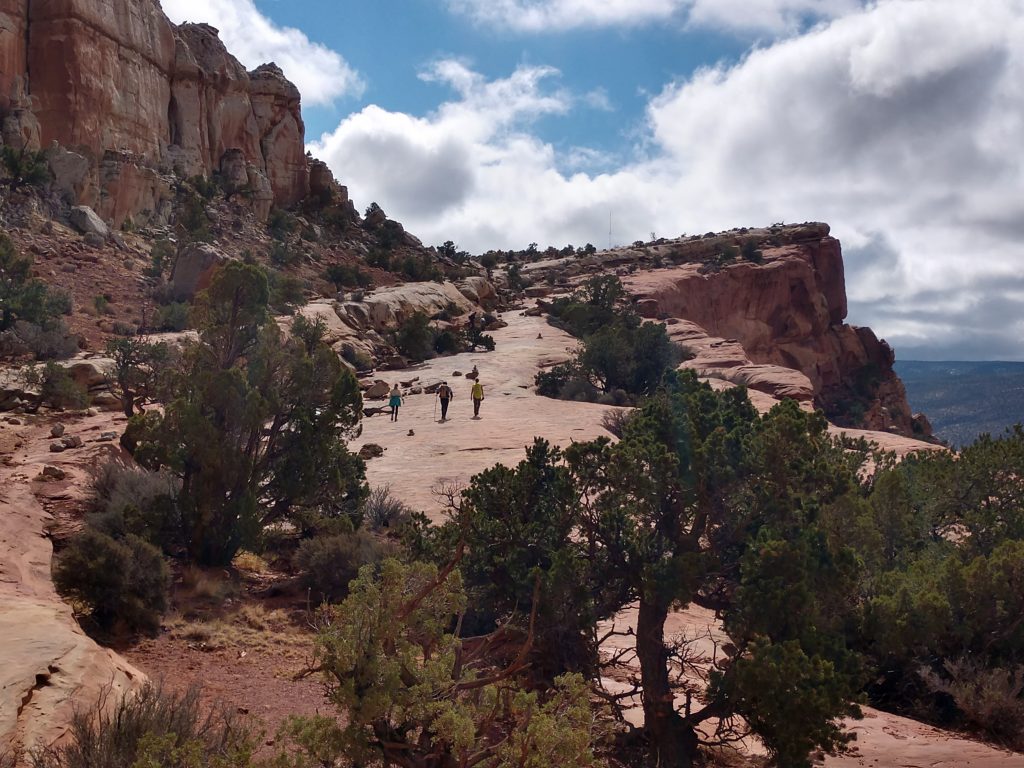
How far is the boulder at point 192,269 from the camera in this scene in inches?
1201

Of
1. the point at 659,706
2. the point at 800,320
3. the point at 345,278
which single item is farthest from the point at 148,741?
the point at 800,320

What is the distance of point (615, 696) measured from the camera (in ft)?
23.0

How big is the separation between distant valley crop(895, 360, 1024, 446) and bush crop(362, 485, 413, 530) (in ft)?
246

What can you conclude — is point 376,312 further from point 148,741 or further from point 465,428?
point 148,741

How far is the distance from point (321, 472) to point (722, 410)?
5.98 meters

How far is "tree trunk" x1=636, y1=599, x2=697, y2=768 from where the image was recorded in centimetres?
660

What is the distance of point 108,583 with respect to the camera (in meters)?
8.12

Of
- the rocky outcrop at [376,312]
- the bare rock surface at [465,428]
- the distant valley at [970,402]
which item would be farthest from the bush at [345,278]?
the distant valley at [970,402]

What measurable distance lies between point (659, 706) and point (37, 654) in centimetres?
474

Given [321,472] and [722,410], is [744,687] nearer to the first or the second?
[722,410]

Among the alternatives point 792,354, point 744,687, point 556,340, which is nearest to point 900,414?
point 792,354

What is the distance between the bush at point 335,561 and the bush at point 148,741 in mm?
4853

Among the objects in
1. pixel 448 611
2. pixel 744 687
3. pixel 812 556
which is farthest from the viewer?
pixel 812 556

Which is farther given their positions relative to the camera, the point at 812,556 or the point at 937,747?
the point at 937,747
